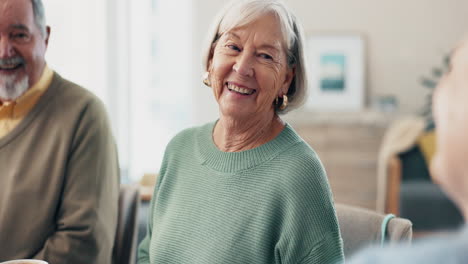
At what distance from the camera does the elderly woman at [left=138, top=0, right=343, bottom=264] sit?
1.46 meters

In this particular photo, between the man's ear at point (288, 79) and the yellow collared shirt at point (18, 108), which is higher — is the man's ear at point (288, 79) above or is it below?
above

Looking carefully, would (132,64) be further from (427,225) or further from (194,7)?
(427,225)

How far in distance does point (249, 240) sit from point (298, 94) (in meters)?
0.42

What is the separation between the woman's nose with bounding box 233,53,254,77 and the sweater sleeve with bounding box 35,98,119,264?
1.57 ft

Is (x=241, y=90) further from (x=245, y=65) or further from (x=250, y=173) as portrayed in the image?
(x=250, y=173)

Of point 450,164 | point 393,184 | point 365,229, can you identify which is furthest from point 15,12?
point 393,184

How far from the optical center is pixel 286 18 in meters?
1.61

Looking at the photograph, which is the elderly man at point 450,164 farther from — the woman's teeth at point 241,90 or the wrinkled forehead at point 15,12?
the wrinkled forehead at point 15,12

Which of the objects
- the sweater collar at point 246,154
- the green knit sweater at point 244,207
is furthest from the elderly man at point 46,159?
the sweater collar at point 246,154

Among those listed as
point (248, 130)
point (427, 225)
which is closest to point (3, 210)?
point (248, 130)

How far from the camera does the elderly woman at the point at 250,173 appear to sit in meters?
1.46

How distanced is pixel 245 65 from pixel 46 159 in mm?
620

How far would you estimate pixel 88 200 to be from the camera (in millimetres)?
1770

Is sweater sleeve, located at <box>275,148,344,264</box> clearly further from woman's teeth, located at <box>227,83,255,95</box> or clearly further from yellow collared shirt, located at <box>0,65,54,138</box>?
yellow collared shirt, located at <box>0,65,54,138</box>
